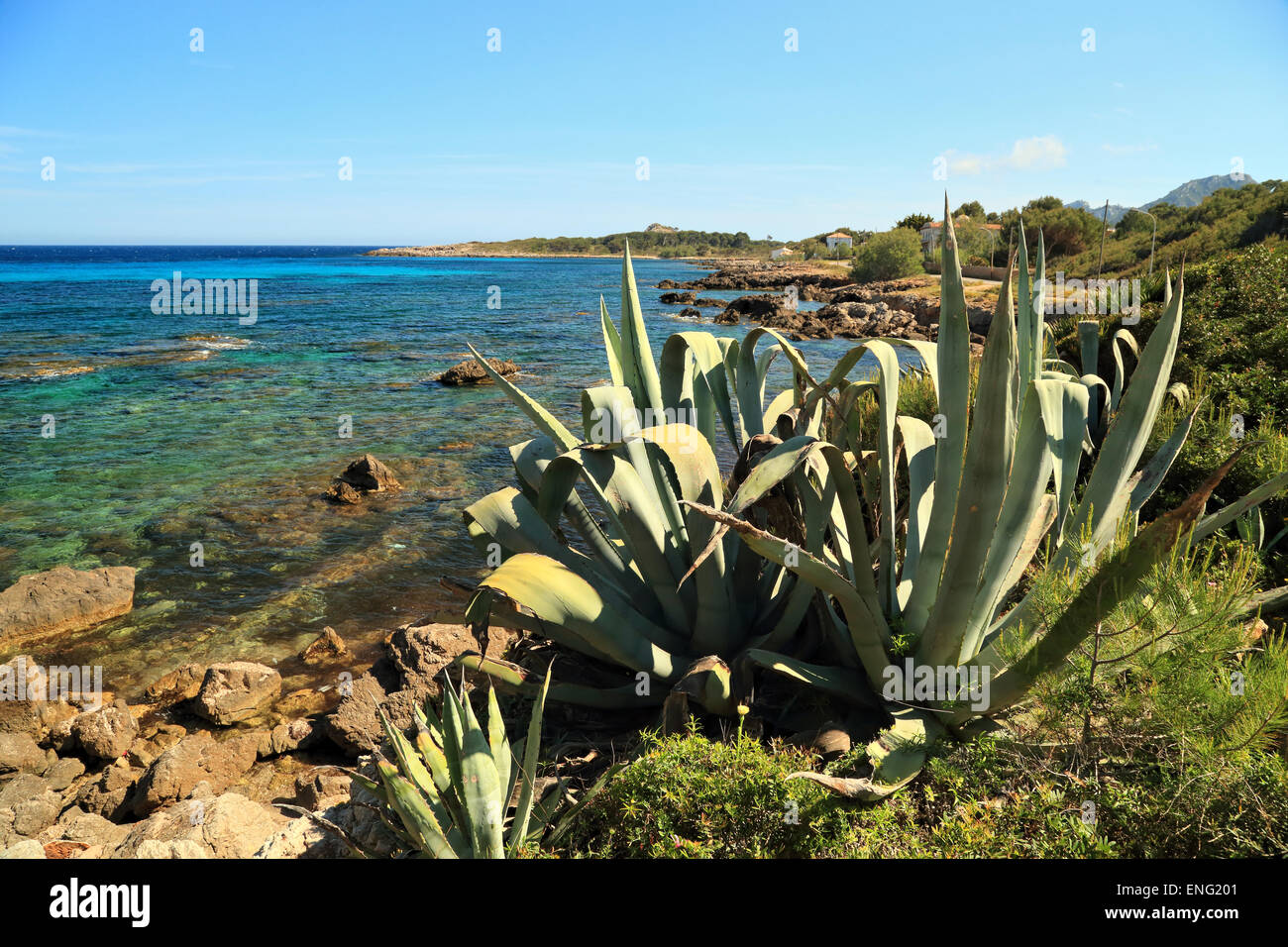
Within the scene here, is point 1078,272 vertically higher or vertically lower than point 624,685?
higher

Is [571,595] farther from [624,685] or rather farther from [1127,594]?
[1127,594]

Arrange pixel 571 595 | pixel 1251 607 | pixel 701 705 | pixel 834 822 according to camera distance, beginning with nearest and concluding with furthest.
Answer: pixel 834 822 < pixel 1251 607 < pixel 571 595 < pixel 701 705

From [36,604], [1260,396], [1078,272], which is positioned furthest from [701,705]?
[1078,272]

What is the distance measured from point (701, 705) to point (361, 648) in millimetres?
4166

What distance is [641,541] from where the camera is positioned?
131 inches

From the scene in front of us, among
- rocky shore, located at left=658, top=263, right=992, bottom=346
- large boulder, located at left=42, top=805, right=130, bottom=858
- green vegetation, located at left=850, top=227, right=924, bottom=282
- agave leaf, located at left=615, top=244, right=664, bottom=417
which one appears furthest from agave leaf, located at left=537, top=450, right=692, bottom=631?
green vegetation, located at left=850, top=227, right=924, bottom=282

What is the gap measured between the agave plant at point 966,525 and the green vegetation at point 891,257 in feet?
174

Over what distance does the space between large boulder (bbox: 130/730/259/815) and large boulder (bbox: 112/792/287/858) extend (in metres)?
0.53

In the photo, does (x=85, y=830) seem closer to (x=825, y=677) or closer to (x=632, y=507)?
Answer: (x=632, y=507)

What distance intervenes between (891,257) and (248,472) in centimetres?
4958

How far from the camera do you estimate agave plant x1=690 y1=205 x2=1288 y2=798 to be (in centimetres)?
232

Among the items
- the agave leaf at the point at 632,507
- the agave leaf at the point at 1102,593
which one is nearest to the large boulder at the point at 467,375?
the agave leaf at the point at 632,507

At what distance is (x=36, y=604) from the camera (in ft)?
22.3

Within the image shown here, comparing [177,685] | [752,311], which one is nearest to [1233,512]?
[177,685]
